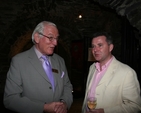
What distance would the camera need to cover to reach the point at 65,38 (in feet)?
22.8

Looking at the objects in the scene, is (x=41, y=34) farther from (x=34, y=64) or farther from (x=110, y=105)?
(x=110, y=105)

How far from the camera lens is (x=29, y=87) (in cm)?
Answer: 184

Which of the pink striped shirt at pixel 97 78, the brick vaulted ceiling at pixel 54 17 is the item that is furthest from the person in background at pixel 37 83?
the brick vaulted ceiling at pixel 54 17

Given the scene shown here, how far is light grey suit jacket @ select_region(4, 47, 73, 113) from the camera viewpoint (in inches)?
69.6

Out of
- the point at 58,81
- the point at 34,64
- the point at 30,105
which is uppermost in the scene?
the point at 34,64

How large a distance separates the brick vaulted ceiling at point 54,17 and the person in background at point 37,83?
395 cm

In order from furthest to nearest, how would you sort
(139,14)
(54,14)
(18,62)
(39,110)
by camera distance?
1. (54,14)
2. (139,14)
3. (18,62)
4. (39,110)

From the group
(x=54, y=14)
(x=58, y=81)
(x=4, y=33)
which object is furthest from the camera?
(x=54, y=14)

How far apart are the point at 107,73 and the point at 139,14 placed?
98cm

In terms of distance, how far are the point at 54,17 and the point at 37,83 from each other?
5147mm

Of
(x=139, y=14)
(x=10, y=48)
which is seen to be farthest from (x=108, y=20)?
(x=139, y=14)

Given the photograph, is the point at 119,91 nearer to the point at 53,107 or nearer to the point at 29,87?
the point at 53,107

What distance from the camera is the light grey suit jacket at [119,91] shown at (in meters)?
1.83

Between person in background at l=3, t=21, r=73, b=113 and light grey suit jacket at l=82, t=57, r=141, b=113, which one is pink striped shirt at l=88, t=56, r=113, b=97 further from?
person in background at l=3, t=21, r=73, b=113
